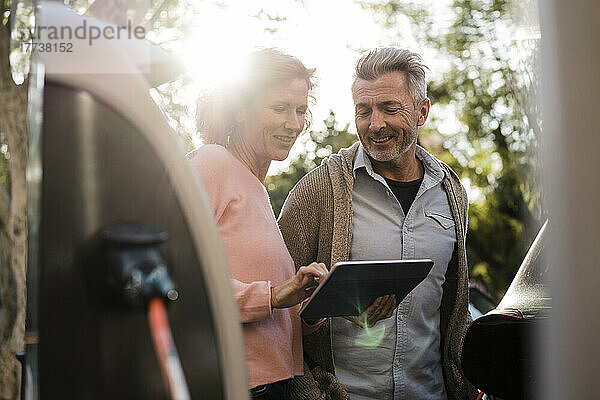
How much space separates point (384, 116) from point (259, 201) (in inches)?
23.5

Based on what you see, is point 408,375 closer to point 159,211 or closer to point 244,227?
point 244,227

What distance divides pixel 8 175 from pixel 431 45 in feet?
22.3

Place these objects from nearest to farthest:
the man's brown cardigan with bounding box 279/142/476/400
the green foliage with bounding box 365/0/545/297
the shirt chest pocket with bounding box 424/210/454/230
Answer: the man's brown cardigan with bounding box 279/142/476/400 < the shirt chest pocket with bounding box 424/210/454/230 < the green foliage with bounding box 365/0/545/297

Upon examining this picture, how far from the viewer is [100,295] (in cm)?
75

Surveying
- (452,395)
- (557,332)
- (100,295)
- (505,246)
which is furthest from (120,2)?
(505,246)

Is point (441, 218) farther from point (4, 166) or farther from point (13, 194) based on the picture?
point (4, 166)

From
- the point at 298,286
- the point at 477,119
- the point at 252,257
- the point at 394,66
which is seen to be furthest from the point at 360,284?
the point at 477,119

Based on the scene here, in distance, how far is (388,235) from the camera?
2.07m

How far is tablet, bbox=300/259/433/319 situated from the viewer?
1373 mm

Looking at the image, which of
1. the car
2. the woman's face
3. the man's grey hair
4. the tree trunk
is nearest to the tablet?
the car

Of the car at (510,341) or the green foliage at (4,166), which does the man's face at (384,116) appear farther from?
the green foliage at (4,166)

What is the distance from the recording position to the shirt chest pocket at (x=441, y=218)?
214 centimetres

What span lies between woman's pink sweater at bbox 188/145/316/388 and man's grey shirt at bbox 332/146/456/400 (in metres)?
0.33

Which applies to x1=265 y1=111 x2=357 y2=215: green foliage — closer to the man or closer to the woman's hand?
the man
